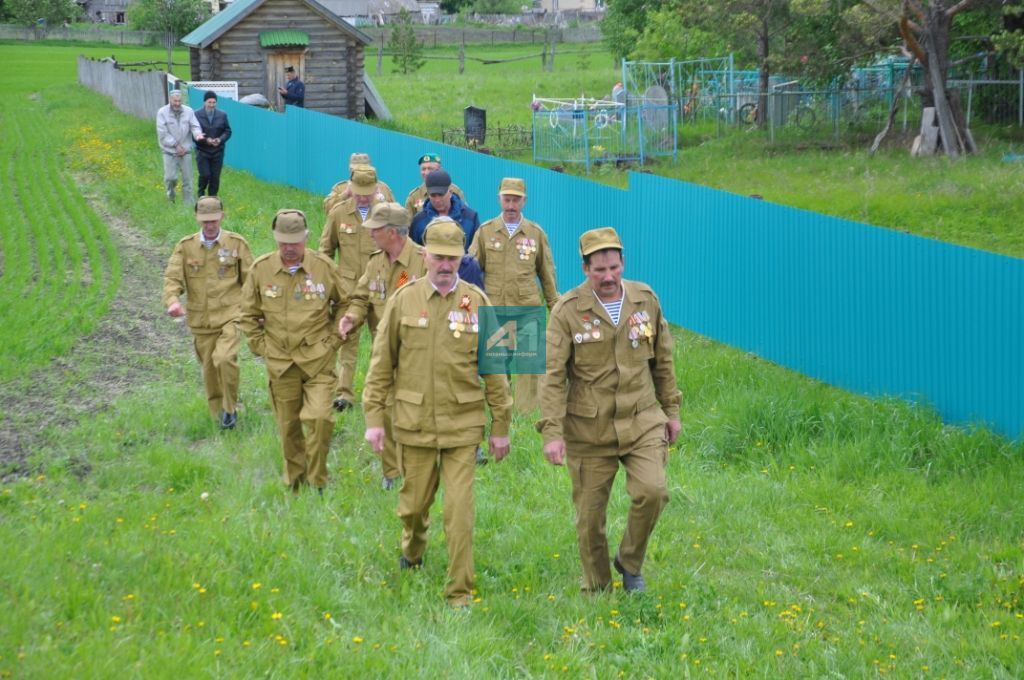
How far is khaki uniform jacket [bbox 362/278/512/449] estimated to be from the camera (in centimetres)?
727

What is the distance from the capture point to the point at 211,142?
21000 millimetres

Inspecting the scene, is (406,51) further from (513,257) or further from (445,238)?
(445,238)

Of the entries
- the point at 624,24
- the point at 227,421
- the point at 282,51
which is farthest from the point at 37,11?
the point at 227,421

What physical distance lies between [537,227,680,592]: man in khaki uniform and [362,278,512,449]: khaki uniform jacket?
371mm

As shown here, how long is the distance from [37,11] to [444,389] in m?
86.1

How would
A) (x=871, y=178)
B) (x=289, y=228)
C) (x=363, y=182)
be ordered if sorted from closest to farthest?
1. (x=289, y=228)
2. (x=363, y=182)
3. (x=871, y=178)

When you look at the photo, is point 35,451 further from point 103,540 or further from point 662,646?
point 662,646

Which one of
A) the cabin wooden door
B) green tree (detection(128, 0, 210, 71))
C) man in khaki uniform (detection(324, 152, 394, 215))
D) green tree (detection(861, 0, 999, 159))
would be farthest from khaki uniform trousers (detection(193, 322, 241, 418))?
green tree (detection(128, 0, 210, 71))

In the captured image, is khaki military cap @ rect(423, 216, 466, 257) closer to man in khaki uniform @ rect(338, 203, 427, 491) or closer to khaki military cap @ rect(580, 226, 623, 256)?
khaki military cap @ rect(580, 226, 623, 256)

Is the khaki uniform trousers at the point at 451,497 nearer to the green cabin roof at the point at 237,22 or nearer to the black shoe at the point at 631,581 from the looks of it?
the black shoe at the point at 631,581

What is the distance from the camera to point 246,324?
9.33m

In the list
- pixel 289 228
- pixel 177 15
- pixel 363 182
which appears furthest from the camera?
pixel 177 15

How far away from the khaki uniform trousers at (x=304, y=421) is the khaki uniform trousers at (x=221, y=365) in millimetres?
1543

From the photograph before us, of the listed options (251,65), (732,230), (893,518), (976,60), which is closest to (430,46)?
(251,65)
